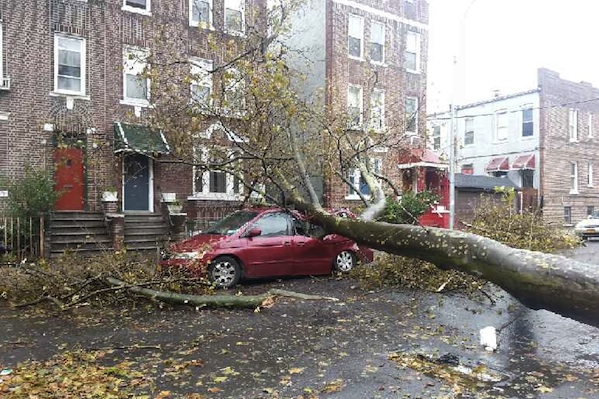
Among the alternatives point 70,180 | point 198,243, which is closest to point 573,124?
point 70,180

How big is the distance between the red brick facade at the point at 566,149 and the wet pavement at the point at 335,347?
2271cm

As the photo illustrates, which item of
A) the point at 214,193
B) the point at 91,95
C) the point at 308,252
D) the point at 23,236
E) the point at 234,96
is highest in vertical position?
the point at 91,95

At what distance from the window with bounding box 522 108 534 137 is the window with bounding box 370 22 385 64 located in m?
10.5

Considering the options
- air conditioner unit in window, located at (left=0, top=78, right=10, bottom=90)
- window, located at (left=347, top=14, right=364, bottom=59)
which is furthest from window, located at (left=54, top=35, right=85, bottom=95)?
window, located at (left=347, top=14, right=364, bottom=59)

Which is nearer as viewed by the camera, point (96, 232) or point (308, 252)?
point (308, 252)

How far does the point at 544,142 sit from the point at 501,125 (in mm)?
2980

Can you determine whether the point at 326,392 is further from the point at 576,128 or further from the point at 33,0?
the point at 576,128

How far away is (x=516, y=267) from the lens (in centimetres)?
513

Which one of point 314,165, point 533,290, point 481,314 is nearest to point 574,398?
→ point 533,290

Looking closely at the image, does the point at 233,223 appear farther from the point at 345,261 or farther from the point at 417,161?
the point at 417,161

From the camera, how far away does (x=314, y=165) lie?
45.5 ft

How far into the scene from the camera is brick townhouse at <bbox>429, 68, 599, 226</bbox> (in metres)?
28.1

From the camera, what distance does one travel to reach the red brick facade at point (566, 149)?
28141 millimetres

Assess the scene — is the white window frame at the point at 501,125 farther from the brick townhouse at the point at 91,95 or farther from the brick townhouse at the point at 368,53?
the brick townhouse at the point at 91,95
